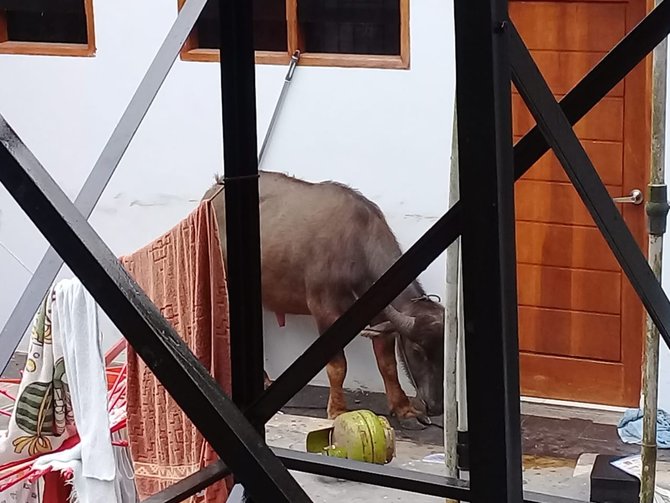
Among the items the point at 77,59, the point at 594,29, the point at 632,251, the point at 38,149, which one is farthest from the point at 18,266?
the point at 632,251

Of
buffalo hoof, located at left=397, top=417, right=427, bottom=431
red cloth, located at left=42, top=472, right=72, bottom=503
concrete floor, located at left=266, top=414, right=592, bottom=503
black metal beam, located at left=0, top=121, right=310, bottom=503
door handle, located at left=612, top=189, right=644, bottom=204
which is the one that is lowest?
concrete floor, located at left=266, top=414, right=592, bottom=503

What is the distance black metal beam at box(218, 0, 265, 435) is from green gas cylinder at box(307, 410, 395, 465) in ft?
8.51

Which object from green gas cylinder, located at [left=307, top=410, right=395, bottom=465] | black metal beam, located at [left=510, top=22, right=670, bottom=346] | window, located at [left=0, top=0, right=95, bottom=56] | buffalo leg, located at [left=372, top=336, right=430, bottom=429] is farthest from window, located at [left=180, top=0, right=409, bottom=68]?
black metal beam, located at [left=510, top=22, right=670, bottom=346]

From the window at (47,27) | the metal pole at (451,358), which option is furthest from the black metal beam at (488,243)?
the window at (47,27)

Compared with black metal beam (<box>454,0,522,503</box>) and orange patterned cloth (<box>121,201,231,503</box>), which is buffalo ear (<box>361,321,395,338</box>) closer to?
orange patterned cloth (<box>121,201,231,503</box>)

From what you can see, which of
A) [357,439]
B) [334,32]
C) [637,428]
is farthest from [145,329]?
[334,32]

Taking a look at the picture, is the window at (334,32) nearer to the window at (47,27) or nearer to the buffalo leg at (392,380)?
the window at (47,27)

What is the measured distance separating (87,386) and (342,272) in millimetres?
3132

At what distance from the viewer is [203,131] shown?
5797 mm

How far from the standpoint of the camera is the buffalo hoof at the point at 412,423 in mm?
5469

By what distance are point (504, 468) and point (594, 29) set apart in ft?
13.8

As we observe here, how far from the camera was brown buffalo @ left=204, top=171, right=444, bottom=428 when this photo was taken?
5.48 m

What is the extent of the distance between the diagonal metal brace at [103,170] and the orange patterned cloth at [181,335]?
30 centimetres

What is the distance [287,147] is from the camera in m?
5.62
